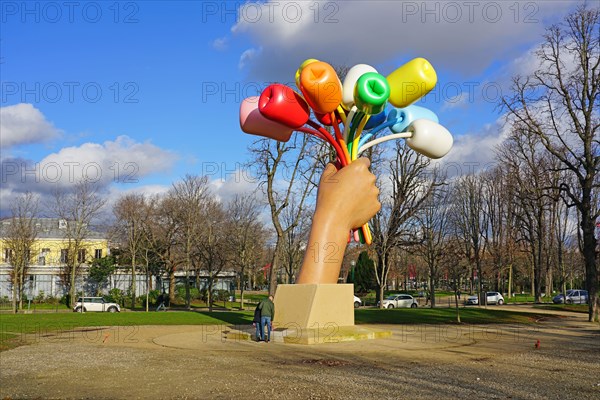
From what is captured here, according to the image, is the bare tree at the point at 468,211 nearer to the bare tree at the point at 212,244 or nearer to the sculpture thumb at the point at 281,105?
the bare tree at the point at 212,244

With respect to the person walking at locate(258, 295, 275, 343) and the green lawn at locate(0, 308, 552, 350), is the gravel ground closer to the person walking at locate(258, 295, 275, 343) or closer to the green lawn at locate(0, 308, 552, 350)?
the person walking at locate(258, 295, 275, 343)

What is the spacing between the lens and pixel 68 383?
961 cm

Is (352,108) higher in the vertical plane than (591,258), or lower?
higher

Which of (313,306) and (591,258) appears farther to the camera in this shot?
(591,258)

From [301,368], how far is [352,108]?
32.6 ft

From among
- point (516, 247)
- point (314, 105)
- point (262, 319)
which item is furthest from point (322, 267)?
point (516, 247)

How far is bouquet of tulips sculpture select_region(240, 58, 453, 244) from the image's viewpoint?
17.0 metres

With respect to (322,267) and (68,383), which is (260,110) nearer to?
(322,267)

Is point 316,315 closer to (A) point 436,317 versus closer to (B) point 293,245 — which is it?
(A) point 436,317

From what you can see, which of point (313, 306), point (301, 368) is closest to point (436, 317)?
point (313, 306)

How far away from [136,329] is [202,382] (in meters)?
12.6

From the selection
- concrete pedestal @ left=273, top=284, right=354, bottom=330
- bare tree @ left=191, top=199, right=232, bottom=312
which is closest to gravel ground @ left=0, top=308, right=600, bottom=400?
concrete pedestal @ left=273, top=284, right=354, bottom=330

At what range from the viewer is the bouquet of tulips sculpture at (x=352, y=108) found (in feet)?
55.8

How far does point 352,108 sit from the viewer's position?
18.7m
